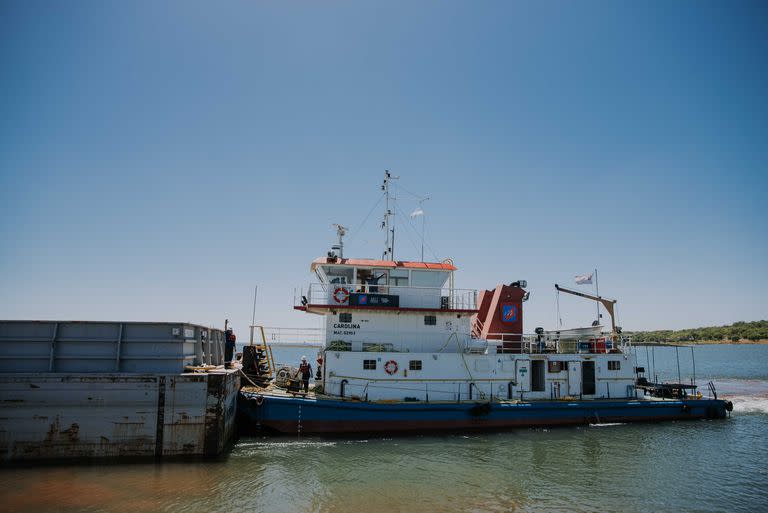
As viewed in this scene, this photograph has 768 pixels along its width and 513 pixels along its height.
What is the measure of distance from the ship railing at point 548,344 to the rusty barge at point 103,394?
10985 millimetres

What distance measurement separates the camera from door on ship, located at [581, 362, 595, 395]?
62.2 feet

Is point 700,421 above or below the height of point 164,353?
below

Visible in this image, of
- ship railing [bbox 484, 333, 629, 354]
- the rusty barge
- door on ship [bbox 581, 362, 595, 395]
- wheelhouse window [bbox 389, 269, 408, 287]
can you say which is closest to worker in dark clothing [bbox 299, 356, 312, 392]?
the rusty barge

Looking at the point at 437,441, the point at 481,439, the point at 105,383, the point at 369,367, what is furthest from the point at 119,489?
the point at 481,439

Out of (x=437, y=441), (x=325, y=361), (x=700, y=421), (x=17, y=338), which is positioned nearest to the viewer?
(x=17, y=338)

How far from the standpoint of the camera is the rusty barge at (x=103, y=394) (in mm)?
11773

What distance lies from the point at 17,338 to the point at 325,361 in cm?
914

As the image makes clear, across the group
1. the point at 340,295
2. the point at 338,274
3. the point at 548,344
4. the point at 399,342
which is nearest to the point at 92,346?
the point at 340,295

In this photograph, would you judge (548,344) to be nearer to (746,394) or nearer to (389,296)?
(389,296)

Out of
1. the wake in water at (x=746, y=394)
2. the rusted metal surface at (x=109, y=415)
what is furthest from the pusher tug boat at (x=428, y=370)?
the wake in water at (x=746, y=394)

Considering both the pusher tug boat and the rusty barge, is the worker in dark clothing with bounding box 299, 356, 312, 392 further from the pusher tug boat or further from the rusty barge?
the rusty barge

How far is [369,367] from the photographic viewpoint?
16516mm

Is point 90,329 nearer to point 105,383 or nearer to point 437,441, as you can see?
point 105,383

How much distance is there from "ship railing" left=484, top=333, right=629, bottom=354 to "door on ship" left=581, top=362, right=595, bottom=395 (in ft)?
2.07
